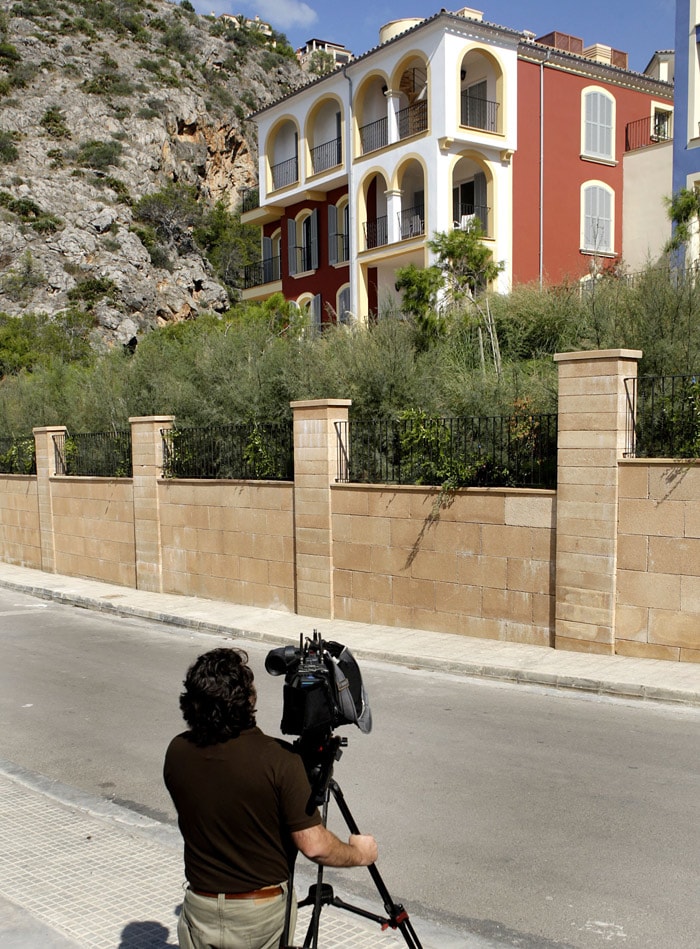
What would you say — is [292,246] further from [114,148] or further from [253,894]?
[114,148]

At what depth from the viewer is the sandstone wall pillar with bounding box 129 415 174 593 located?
16.1m

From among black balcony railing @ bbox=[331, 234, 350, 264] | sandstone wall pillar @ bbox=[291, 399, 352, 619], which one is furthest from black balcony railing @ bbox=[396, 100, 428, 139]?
sandstone wall pillar @ bbox=[291, 399, 352, 619]

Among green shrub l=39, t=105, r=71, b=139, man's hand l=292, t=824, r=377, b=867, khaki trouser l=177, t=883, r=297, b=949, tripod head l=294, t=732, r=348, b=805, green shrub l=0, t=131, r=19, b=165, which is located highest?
green shrub l=39, t=105, r=71, b=139

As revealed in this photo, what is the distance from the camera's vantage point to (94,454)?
18.5 m

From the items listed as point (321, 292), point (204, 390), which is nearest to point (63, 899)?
point (204, 390)

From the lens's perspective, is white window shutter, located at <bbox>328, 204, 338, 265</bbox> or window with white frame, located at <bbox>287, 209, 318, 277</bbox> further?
window with white frame, located at <bbox>287, 209, 318, 277</bbox>

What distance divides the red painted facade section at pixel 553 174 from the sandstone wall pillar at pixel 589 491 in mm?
14996

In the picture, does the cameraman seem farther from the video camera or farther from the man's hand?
the video camera

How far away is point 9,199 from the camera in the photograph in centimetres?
5866

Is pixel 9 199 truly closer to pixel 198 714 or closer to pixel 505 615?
pixel 505 615

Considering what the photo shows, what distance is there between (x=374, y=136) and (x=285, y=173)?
529 centimetres

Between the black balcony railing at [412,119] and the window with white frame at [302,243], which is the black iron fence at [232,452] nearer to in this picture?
the black balcony railing at [412,119]

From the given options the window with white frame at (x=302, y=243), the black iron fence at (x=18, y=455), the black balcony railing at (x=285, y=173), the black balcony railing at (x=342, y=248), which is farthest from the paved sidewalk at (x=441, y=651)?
the black balcony railing at (x=285, y=173)

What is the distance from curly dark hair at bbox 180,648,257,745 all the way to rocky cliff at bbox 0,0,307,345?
50.4 m
